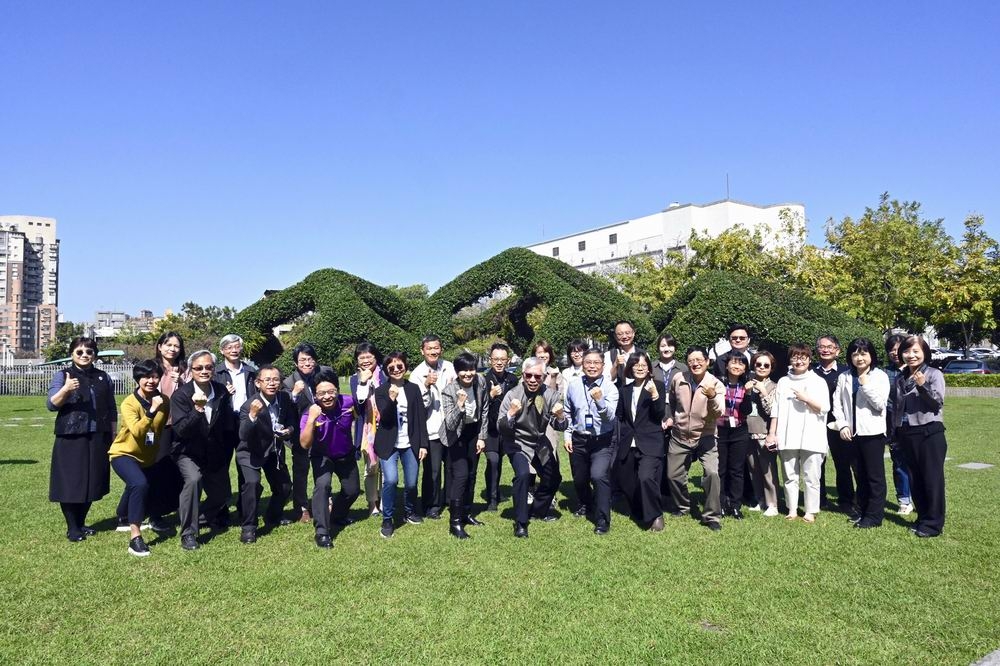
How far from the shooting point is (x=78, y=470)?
553 centimetres

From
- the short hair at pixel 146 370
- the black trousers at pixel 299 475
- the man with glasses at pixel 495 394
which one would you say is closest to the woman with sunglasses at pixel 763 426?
the man with glasses at pixel 495 394

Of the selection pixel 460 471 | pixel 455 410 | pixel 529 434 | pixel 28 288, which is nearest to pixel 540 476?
pixel 529 434

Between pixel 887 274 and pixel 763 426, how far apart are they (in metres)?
21.5

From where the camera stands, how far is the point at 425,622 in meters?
3.92

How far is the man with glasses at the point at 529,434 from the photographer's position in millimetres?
5840

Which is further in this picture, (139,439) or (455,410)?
(455,410)

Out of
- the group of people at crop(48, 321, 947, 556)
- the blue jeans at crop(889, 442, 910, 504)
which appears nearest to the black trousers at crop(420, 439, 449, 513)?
the group of people at crop(48, 321, 947, 556)

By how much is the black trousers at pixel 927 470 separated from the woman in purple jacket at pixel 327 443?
4.75 meters

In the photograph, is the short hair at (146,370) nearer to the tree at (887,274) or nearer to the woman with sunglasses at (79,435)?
the woman with sunglasses at (79,435)

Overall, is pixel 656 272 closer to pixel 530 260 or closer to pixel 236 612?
pixel 530 260

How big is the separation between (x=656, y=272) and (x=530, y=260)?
1689 centimetres

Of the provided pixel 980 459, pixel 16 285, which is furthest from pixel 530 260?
pixel 16 285

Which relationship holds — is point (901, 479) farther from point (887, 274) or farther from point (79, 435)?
point (887, 274)

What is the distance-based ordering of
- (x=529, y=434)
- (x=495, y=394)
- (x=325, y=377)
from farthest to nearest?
(x=495, y=394) → (x=529, y=434) → (x=325, y=377)
